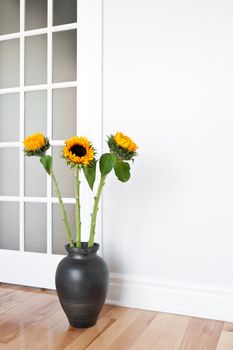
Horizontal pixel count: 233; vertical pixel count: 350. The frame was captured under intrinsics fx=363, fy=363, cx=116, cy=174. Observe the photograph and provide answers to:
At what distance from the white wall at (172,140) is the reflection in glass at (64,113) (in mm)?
272

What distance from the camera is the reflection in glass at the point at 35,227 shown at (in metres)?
2.33

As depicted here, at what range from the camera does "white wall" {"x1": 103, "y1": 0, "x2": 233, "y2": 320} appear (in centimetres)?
185

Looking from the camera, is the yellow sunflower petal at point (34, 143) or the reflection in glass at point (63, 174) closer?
the yellow sunflower petal at point (34, 143)

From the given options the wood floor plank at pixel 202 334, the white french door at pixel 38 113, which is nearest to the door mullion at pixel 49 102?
the white french door at pixel 38 113

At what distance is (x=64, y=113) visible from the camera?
2.29 m

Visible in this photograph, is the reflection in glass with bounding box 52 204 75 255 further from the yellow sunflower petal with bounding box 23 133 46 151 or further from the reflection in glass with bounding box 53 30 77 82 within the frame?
the reflection in glass with bounding box 53 30 77 82

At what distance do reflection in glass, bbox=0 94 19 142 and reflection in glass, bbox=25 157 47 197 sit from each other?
20 cm

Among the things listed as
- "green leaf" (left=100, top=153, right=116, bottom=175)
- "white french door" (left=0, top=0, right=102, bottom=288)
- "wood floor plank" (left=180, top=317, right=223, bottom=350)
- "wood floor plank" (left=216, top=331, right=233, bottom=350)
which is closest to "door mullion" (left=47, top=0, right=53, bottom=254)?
"white french door" (left=0, top=0, right=102, bottom=288)

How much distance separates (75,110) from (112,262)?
3.11ft

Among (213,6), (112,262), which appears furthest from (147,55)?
(112,262)

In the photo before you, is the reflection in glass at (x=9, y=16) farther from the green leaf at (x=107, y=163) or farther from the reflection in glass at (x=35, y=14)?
the green leaf at (x=107, y=163)

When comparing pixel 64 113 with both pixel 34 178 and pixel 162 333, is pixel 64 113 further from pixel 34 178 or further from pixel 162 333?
pixel 162 333

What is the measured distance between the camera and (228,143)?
1837 millimetres

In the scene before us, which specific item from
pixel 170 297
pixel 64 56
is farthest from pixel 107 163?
pixel 64 56
